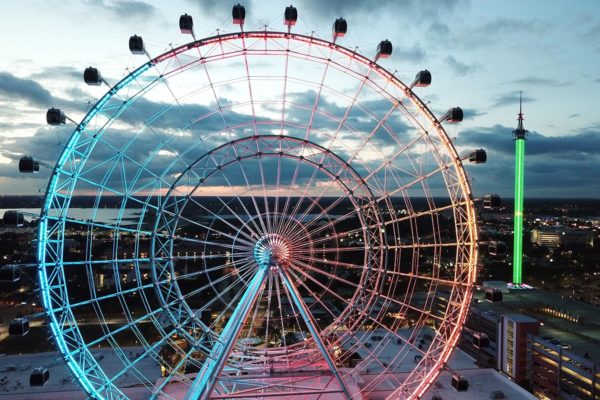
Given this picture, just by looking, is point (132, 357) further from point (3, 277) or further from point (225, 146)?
point (225, 146)

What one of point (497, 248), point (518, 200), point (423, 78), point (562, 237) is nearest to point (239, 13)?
point (423, 78)

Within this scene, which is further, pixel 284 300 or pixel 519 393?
pixel 284 300

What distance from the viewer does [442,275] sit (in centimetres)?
8075

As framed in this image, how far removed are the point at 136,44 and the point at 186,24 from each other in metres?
2.03

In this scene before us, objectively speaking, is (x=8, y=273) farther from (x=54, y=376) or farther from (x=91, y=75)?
(x=54, y=376)

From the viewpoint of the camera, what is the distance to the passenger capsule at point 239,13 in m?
17.2

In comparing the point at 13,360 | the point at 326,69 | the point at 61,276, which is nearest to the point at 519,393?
the point at 326,69

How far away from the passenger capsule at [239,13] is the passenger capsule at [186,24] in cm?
171

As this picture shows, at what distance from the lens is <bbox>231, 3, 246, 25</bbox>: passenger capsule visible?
56.6ft

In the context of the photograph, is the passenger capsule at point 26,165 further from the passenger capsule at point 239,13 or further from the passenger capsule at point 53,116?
the passenger capsule at point 239,13

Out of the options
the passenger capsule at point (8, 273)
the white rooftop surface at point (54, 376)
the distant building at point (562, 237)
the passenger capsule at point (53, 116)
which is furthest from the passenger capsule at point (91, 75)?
the distant building at point (562, 237)

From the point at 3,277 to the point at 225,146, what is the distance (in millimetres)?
9438

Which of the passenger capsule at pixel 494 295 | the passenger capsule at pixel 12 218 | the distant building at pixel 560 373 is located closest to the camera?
the passenger capsule at pixel 12 218

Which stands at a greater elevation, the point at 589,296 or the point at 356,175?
the point at 356,175
